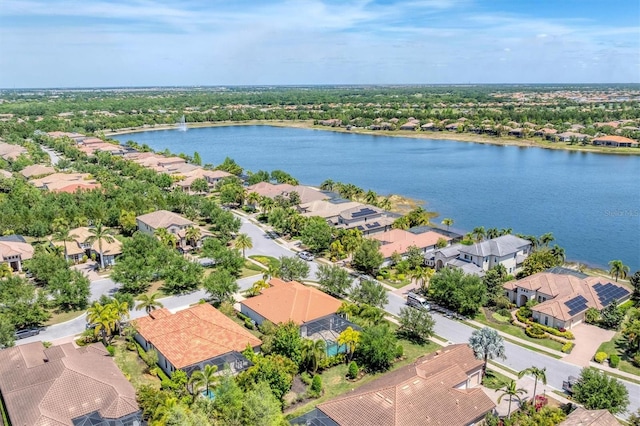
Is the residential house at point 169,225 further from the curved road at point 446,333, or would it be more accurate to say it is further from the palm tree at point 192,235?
the curved road at point 446,333

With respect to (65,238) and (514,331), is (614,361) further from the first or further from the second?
(65,238)

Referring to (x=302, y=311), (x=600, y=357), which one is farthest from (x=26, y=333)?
(x=600, y=357)

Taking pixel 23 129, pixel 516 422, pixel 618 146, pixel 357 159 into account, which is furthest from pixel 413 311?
pixel 23 129

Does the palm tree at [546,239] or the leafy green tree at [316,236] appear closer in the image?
the palm tree at [546,239]

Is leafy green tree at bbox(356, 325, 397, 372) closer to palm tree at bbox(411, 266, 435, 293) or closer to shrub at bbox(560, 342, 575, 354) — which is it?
palm tree at bbox(411, 266, 435, 293)

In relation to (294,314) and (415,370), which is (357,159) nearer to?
(294,314)

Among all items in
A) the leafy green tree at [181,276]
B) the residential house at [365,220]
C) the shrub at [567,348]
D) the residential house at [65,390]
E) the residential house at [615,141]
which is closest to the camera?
the residential house at [65,390]

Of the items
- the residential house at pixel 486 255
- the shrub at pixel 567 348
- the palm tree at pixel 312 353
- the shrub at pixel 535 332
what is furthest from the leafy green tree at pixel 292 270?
the shrub at pixel 567 348
